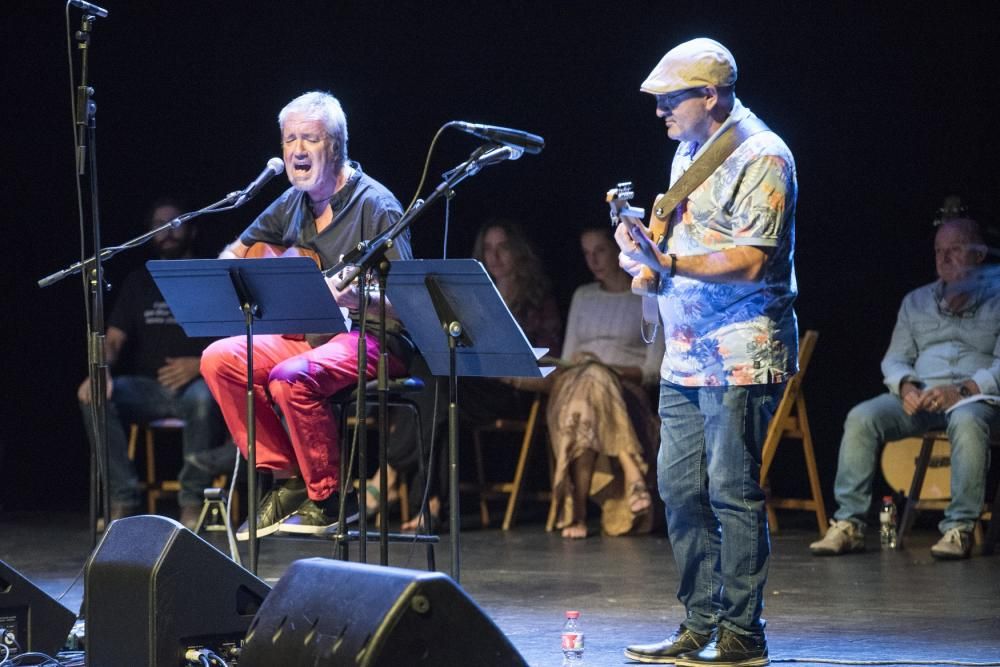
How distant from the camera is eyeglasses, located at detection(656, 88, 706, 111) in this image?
3332 mm

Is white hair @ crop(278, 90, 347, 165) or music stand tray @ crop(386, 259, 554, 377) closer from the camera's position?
music stand tray @ crop(386, 259, 554, 377)

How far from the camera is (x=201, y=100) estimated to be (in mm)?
7402

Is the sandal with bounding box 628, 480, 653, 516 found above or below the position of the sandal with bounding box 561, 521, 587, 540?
above

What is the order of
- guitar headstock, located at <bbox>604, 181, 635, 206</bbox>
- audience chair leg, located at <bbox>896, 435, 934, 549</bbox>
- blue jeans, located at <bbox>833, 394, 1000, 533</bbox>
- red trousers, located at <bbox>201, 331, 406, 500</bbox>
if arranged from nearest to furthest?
guitar headstock, located at <bbox>604, 181, 635, 206</bbox> < red trousers, located at <bbox>201, 331, 406, 500</bbox> < blue jeans, located at <bbox>833, 394, 1000, 533</bbox> < audience chair leg, located at <bbox>896, 435, 934, 549</bbox>

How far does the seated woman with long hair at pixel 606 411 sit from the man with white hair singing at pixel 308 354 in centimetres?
198

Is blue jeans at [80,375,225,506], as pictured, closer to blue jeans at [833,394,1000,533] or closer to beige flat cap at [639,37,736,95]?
blue jeans at [833,394,1000,533]

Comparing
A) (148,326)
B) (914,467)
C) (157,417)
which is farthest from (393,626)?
(148,326)

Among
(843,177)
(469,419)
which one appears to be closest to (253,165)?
(469,419)

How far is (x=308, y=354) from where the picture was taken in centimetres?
418

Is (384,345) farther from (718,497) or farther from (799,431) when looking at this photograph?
(799,431)

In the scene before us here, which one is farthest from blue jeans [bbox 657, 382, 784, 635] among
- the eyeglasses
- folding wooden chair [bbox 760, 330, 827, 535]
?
folding wooden chair [bbox 760, 330, 827, 535]

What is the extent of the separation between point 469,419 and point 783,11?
90.9 inches

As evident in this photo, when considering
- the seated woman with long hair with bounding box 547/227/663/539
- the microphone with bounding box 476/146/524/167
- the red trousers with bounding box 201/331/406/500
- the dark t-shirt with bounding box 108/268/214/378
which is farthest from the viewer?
the dark t-shirt with bounding box 108/268/214/378

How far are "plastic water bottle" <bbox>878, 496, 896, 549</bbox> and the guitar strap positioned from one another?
2784 mm
